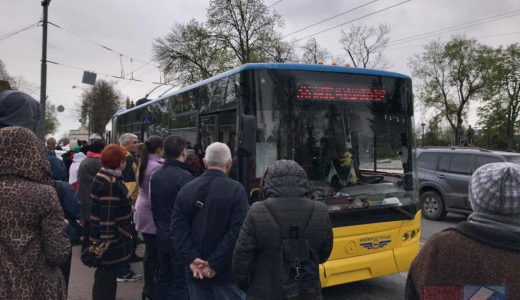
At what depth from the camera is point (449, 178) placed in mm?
11273

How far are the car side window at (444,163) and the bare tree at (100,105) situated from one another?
58.1 m

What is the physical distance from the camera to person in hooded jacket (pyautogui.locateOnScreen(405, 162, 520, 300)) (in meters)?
1.63

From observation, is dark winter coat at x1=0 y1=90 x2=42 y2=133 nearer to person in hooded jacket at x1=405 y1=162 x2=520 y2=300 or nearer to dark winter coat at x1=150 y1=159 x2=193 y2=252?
dark winter coat at x1=150 y1=159 x2=193 y2=252

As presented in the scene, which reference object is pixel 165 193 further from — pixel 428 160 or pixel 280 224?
pixel 428 160

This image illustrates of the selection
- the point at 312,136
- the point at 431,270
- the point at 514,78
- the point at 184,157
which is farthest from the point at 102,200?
the point at 514,78

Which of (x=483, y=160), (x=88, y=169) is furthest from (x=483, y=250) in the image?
(x=483, y=160)

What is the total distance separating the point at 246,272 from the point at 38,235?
1.26 metres

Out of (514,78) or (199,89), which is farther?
(514,78)

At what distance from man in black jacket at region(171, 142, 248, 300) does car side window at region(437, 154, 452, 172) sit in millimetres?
9553

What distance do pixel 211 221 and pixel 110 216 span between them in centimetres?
126

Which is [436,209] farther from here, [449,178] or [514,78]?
[514,78]

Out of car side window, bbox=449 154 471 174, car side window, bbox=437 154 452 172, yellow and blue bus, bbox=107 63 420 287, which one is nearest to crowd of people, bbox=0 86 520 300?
yellow and blue bus, bbox=107 63 420 287

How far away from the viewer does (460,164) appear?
11211 millimetres

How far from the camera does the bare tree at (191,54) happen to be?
3322cm
